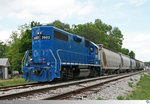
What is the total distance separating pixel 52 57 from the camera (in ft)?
44.0

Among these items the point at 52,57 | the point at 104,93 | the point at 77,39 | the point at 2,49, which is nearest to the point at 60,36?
the point at 52,57

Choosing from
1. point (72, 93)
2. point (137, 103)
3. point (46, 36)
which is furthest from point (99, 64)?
point (137, 103)

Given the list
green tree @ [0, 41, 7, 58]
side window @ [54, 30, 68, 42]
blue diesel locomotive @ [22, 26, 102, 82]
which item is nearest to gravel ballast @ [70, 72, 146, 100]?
blue diesel locomotive @ [22, 26, 102, 82]

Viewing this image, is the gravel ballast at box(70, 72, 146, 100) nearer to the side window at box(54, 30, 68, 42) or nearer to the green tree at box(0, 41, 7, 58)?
the side window at box(54, 30, 68, 42)

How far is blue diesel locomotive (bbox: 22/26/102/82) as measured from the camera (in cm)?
1269

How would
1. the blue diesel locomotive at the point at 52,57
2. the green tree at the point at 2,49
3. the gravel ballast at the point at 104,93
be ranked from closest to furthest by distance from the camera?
the gravel ballast at the point at 104,93 < the blue diesel locomotive at the point at 52,57 < the green tree at the point at 2,49

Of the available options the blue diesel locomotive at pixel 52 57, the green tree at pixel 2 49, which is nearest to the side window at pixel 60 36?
the blue diesel locomotive at pixel 52 57

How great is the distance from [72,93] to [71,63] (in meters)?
7.15

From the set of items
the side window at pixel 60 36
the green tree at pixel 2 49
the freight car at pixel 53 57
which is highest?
the green tree at pixel 2 49

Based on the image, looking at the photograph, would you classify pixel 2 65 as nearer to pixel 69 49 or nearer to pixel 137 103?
pixel 69 49

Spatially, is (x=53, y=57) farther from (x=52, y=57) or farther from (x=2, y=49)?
(x=2, y=49)

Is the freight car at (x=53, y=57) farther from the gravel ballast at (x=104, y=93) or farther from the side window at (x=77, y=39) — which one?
the gravel ballast at (x=104, y=93)

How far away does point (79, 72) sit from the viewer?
53.2 ft

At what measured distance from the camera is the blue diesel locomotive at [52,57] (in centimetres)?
1269
